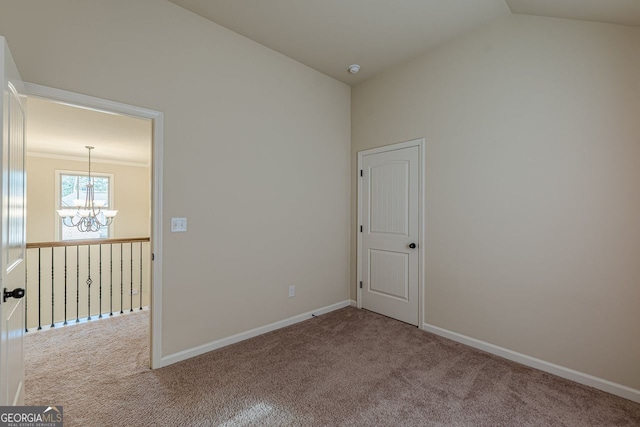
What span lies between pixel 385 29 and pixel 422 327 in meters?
3.02

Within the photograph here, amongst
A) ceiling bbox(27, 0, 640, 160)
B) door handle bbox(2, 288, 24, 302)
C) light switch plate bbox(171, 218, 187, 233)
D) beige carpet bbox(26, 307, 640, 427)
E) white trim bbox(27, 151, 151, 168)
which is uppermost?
ceiling bbox(27, 0, 640, 160)

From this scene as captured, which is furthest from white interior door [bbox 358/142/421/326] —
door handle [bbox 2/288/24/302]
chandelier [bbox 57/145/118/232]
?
Result: chandelier [bbox 57/145/118/232]

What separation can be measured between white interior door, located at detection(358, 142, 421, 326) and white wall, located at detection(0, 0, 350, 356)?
45 centimetres

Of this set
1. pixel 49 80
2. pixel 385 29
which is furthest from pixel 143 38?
pixel 385 29

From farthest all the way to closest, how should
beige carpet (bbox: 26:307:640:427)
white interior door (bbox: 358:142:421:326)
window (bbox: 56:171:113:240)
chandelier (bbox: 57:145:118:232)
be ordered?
window (bbox: 56:171:113:240) < chandelier (bbox: 57:145:118:232) < white interior door (bbox: 358:142:421:326) < beige carpet (bbox: 26:307:640:427)

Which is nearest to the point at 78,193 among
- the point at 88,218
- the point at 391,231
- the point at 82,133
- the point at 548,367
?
the point at 88,218

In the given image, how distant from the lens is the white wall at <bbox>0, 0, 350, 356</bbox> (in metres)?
2.04

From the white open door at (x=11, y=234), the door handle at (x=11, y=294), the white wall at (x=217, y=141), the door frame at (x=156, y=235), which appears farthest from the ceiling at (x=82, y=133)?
the door handle at (x=11, y=294)

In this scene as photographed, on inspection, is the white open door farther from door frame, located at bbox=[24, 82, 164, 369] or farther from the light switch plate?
the light switch plate

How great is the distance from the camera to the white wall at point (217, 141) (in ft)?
Answer: 6.71

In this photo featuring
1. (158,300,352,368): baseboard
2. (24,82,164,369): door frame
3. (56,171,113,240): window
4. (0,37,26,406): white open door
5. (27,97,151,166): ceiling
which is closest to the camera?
(0,37,26,406): white open door

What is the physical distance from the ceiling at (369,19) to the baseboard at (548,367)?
2513mm

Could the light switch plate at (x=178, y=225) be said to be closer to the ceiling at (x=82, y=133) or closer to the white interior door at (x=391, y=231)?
the ceiling at (x=82, y=133)

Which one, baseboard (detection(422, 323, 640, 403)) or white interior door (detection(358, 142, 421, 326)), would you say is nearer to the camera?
baseboard (detection(422, 323, 640, 403))
